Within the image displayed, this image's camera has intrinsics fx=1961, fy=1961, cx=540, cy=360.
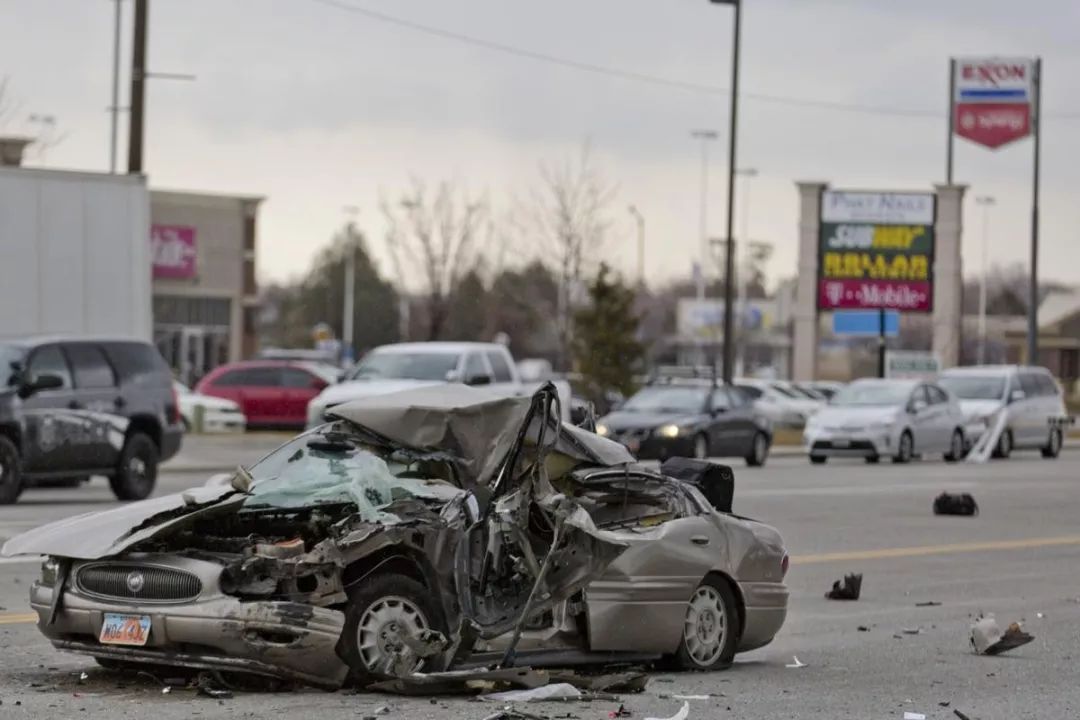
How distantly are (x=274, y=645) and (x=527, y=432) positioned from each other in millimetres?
1829

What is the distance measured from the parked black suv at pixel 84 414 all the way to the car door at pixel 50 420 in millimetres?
11

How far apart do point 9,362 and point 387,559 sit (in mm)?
13570

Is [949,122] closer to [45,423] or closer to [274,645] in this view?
[45,423]

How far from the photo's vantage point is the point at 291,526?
938 centimetres

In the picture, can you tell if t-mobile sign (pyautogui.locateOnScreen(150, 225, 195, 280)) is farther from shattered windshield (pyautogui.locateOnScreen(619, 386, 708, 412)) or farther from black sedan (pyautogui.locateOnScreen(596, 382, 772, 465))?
shattered windshield (pyautogui.locateOnScreen(619, 386, 708, 412))

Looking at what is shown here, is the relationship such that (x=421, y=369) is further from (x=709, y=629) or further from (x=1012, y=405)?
(x=709, y=629)

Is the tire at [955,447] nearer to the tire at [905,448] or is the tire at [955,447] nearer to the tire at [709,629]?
the tire at [905,448]

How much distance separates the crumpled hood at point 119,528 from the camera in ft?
30.2

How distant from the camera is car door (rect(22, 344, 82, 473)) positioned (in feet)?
70.7

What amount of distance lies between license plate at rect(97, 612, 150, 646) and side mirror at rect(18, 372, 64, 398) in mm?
12828

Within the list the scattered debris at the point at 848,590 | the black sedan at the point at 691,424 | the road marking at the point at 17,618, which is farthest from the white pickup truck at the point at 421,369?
the road marking at the point at 17,618

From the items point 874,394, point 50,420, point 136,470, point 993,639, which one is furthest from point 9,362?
point 874,394

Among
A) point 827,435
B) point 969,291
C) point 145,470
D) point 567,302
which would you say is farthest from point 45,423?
point 969,291

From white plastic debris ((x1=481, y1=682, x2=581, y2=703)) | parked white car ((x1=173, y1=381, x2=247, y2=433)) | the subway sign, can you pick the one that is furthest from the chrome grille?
the subway sign
